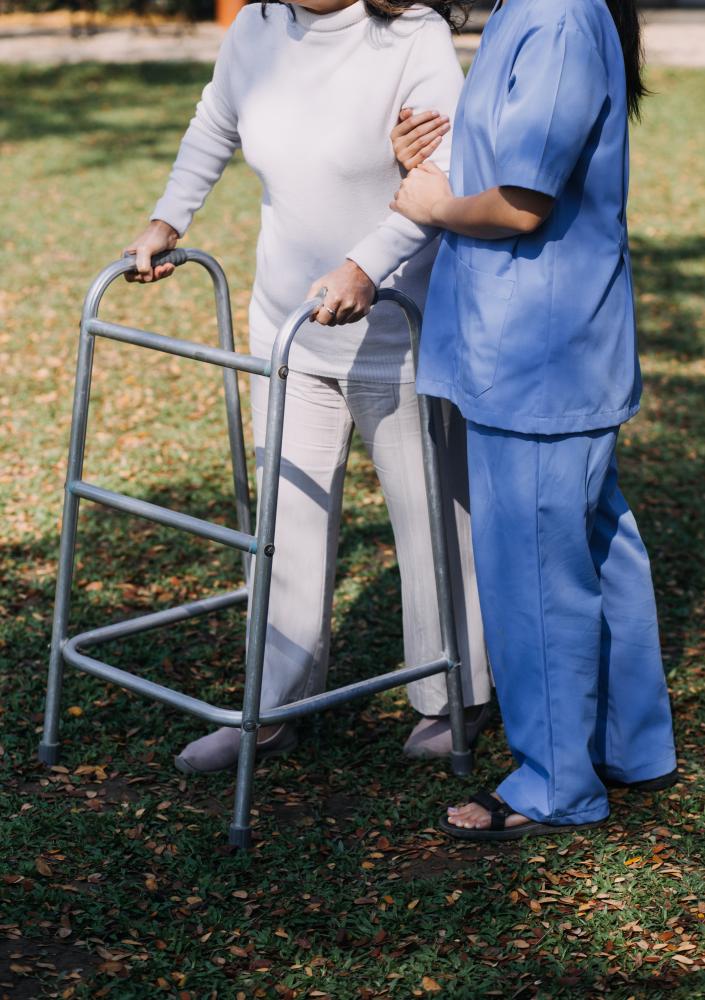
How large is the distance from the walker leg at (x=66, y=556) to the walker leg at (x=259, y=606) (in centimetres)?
53

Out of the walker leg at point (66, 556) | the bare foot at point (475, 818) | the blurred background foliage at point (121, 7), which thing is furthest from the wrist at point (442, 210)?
the blurred background foliage at point (121, 7)

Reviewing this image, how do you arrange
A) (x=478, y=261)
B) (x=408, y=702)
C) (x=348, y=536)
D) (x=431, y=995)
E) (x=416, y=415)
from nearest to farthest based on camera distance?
(x=431, y=995) → (x=478, y=261) → (x=416, y=415) → (x=408, y=702) → (x=348, y=536)

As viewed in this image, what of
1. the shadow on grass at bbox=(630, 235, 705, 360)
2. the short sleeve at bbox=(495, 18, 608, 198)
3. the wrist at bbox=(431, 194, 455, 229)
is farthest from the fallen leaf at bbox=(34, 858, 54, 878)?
the shadow on grass at bbox=(630, 235, 705, 360)

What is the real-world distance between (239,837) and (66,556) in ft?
2.57

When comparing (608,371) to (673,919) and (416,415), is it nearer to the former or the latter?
(416,415)

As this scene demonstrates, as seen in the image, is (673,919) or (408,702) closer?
(673,919)

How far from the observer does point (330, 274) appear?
108 inches

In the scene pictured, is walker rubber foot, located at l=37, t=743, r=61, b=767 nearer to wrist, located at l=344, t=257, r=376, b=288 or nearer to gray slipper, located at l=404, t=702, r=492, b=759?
gray slipper, located at l=404, t=702, r=492, b=759

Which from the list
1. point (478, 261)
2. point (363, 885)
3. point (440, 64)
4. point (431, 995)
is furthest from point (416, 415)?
point (431, 995)

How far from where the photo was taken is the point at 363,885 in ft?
9.42

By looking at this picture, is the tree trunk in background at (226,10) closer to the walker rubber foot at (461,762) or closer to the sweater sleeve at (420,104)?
the sweater sleeve at (420,104)

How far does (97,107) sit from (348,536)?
34.0 feet

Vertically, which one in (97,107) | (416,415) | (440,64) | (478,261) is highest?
(440,64)

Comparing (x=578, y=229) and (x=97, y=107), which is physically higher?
(x=578, y=229)
